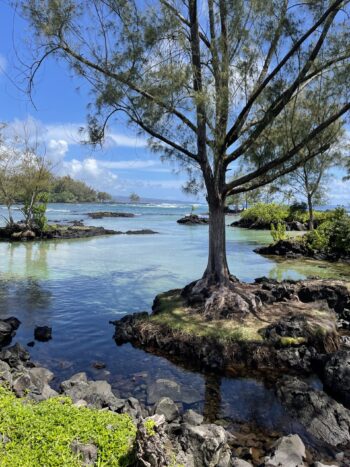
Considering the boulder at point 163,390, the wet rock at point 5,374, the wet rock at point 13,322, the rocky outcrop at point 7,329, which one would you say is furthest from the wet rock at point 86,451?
the wet rock at point 13,322

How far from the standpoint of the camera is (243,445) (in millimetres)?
4949

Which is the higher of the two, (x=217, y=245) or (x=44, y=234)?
(x=217, y=245)

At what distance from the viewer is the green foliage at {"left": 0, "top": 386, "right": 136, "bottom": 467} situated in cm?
362

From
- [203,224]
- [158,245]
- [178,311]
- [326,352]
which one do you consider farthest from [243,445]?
[203,224]

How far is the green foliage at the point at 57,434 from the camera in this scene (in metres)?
3.62

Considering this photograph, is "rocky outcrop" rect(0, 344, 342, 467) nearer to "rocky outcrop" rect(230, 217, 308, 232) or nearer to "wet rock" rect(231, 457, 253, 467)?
"wet rock" rect(231, 457, 253, 467)

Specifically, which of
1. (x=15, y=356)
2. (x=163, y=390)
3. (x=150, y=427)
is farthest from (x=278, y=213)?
(x=150, y=427)

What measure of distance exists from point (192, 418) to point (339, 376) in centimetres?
256

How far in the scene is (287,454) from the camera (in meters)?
4.47

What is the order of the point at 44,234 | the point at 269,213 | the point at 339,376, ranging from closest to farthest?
1. the point at 339,376
2. the point at 44,234
3. the point at 269,213

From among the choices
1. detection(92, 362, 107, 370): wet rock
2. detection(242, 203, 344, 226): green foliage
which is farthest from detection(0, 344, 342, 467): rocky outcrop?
detection(242, 203, 344, 226): green foliage

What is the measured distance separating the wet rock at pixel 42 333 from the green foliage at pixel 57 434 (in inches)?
163

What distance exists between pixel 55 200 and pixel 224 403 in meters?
120

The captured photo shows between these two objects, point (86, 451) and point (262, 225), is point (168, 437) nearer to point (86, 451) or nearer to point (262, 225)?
point (86, 451)
